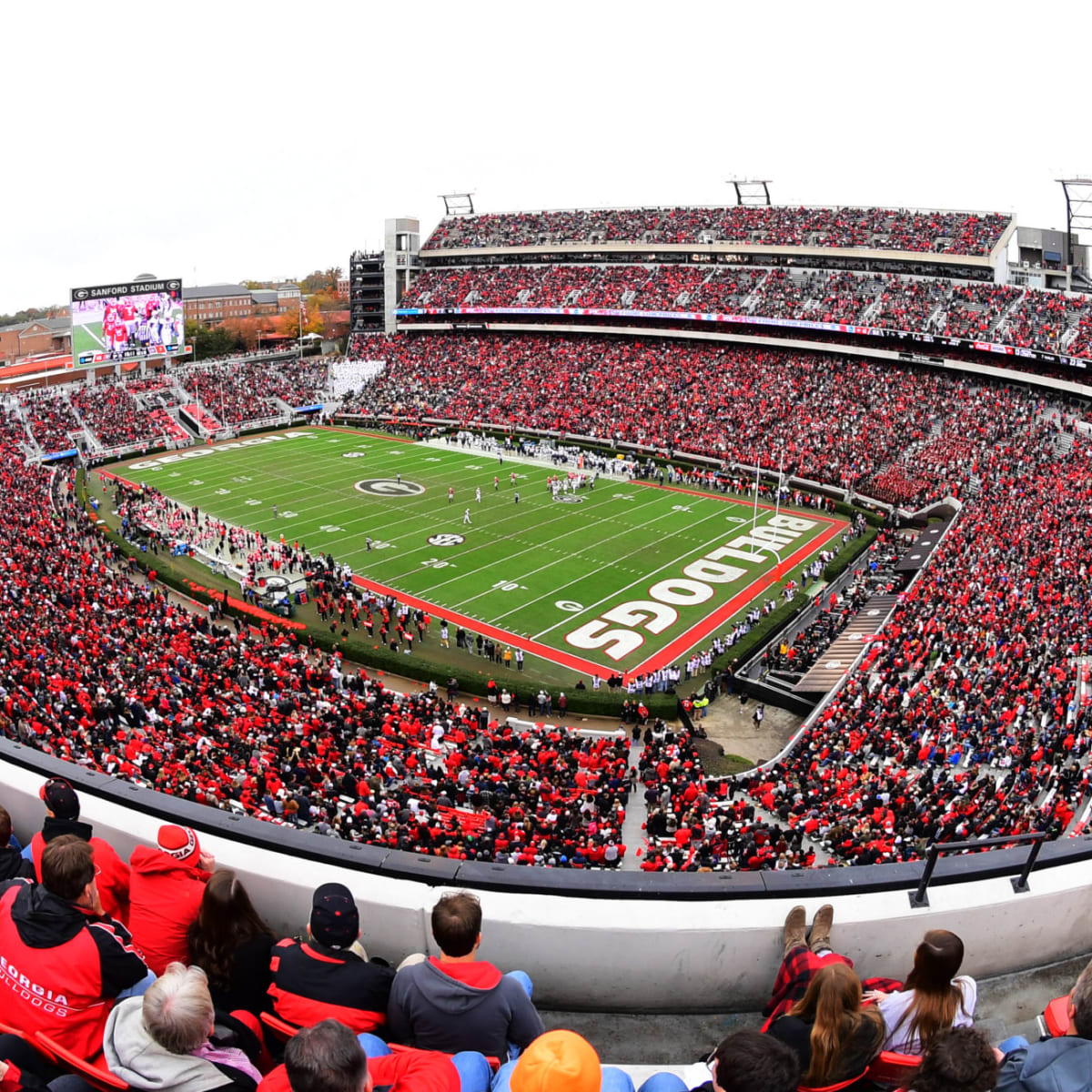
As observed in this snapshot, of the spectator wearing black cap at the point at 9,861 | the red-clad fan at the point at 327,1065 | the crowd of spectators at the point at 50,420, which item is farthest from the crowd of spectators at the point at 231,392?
the red-clad fan at the point at 327,1065

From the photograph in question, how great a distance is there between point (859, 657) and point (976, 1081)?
2028 centimetres

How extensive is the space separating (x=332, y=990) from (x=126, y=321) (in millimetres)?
61337

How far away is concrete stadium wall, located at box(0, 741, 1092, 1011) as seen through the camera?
3.85 meters

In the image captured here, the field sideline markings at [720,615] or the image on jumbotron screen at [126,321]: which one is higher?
the image on jumbotron screen at [126,321]

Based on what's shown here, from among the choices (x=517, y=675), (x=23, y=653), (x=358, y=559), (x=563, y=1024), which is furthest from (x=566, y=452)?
(x=563, y=1024)

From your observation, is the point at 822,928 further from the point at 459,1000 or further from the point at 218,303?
the point at 218,303

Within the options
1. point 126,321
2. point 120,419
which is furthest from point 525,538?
point 126,321

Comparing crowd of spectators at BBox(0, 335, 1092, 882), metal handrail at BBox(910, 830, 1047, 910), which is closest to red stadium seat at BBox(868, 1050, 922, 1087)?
metal handrail at BBox(910, 830, 1047, 910)

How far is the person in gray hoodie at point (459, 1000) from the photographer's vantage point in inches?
133

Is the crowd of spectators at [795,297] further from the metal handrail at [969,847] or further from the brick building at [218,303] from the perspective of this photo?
the brick building at [218,303]

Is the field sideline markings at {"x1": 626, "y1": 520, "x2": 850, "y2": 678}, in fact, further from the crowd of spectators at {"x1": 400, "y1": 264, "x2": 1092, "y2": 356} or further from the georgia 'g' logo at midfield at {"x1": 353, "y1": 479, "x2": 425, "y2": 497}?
the crowd of spectators at {"x1": 400, "y1": 264, "x2": 1092, "y2": 356}

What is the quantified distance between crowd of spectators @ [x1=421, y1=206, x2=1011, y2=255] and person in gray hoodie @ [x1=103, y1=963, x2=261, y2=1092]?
5855cm

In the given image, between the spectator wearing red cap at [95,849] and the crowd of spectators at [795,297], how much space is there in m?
46.9

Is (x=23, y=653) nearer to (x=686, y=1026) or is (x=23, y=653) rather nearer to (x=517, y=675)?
(x=517, y=675)
